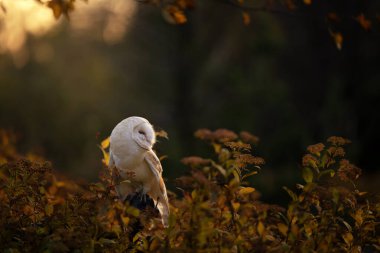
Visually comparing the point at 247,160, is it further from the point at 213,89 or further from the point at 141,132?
the point at 213,89

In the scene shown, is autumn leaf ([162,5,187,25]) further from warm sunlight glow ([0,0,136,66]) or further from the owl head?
warm sunlight glow ([0,0,136,66])

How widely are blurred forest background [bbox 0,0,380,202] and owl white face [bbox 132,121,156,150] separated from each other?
7.96 metres

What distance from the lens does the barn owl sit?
3.57 meters

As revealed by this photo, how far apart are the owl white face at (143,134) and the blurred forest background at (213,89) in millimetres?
7963

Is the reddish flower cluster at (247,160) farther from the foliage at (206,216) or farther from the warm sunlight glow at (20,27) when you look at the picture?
the warm sunlight glow at (20,27)

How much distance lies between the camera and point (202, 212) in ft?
9.34

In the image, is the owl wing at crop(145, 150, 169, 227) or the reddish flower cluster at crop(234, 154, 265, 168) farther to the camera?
the owl wing at crop(145, 150, 169, 227)

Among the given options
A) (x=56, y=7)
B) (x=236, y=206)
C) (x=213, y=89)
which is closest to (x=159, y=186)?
(x=236, y=206)

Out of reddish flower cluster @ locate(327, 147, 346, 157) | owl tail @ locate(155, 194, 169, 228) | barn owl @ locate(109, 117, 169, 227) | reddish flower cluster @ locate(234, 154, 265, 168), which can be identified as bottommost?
owl tail @ locate(155, 194, 169, 228)

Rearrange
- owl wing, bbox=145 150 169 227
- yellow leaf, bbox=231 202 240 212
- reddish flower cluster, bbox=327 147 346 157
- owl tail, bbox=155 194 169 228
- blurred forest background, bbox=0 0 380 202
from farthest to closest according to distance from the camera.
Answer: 1. blurred forest background, bbox=0 0 380 202
2. owl tail, bbox=155 194 169 228
3. owl wing, bbox=145 150 169 227
4. reddish flower cluster, bbox=327 147 346 157
5. yellow leaf, bbox=231 202 240 212

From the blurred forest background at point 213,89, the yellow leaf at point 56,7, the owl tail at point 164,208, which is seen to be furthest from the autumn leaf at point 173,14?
the blurred forest background at point 213,89

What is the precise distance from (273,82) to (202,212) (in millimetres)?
11951

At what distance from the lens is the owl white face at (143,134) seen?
356 cm

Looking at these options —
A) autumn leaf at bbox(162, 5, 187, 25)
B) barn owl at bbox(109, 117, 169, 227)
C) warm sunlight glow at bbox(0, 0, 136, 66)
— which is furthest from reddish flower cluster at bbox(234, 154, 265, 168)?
warm sunlight glow at bbox(0, 0, 136, 66)
